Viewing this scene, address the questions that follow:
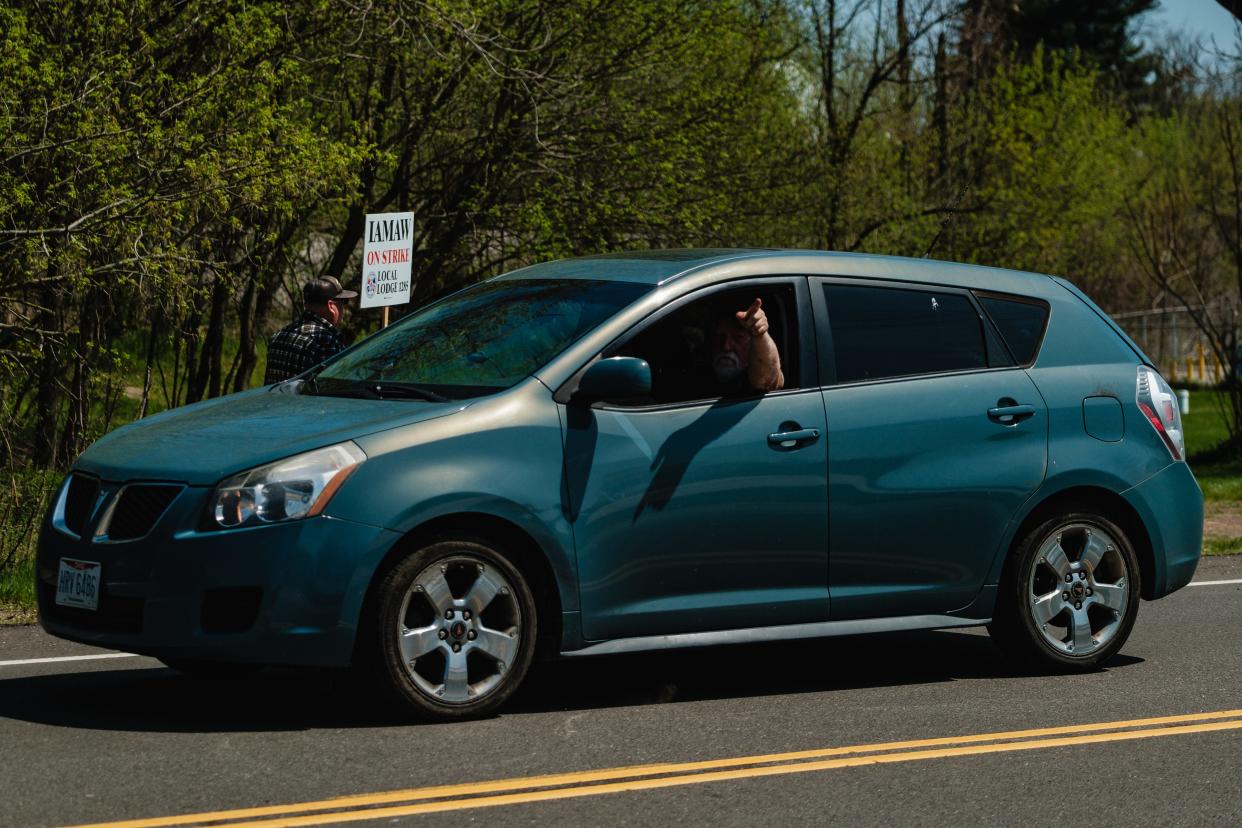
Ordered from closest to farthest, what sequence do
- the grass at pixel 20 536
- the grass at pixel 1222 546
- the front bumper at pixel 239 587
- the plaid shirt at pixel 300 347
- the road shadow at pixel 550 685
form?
the front bumper at pixel 239 587 → the road shadow at pixel 550 685 → the grass at pixel 20 536 → the plaid shirt at pixel 300 347 → the grass at pixel 1222 546

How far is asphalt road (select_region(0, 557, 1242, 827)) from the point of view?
543 centimetres

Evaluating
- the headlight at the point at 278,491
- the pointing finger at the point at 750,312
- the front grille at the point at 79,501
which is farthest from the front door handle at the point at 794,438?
the front grille at the point at 79,501

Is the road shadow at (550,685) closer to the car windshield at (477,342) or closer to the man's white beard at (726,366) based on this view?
the car windshield at (477,342)

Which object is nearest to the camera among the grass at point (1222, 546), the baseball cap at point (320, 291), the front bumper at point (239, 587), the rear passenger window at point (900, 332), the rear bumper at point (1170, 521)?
the front bumper at point (239, 587)

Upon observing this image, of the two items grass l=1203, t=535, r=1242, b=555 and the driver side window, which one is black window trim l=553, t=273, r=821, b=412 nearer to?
the driver side window

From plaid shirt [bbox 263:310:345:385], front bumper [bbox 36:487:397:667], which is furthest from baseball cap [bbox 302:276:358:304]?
front bumper [bbox 36:487:397:667]

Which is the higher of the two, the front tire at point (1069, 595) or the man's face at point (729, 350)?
the man's face at point (729, 350)

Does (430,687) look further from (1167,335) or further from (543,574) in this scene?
(1167,335)

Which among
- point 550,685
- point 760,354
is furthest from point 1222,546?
point 550,685

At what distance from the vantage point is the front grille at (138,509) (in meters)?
6.23

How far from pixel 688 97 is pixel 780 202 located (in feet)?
11.5

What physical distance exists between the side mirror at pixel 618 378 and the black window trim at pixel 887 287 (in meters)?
1.01

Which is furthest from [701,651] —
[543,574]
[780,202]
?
[780,202]

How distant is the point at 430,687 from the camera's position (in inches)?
256
